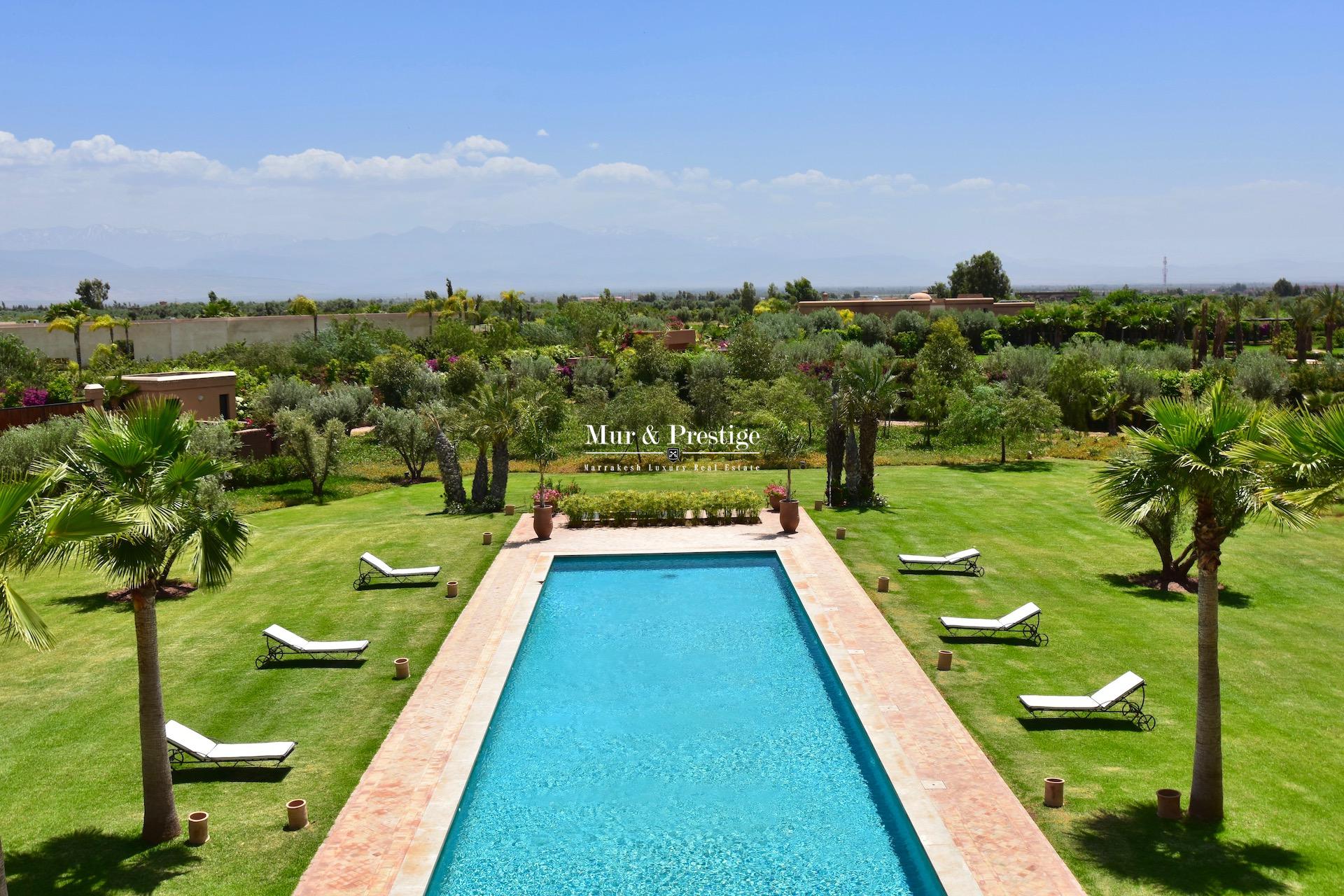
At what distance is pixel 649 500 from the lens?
2623 cm

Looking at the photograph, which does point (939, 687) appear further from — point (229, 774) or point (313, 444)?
point (313, 444)

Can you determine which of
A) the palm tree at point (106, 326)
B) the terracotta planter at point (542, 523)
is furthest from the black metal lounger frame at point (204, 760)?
the palm tree at point (106, 326)

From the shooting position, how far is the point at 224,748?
12117mm

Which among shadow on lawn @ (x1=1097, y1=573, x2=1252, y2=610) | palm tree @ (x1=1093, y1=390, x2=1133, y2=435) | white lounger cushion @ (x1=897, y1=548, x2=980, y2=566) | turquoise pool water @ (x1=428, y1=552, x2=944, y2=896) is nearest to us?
turquoise pool water @ (x1=428, y1=552, x2=944, y2=896)

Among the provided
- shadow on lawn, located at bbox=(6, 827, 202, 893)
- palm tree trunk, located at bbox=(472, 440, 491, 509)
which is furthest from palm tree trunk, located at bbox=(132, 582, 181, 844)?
palm tree trunk, located at bbox=(472, 440, 491, 509)

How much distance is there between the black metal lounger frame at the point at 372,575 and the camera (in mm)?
20281

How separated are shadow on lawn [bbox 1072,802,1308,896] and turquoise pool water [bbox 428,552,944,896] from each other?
2.01m

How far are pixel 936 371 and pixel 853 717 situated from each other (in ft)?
123

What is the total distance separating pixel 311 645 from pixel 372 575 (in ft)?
17.3

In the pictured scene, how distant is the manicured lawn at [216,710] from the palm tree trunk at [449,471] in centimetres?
392

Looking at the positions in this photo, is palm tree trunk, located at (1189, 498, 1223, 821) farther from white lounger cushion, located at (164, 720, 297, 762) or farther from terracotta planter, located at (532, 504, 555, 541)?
terracotta planter, located at (532, 504, 555, 541)

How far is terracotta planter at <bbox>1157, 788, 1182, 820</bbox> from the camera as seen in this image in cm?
1075

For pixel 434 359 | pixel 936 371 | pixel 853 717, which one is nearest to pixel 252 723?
pixel 853 717

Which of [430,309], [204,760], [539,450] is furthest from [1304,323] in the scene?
[204,760]
